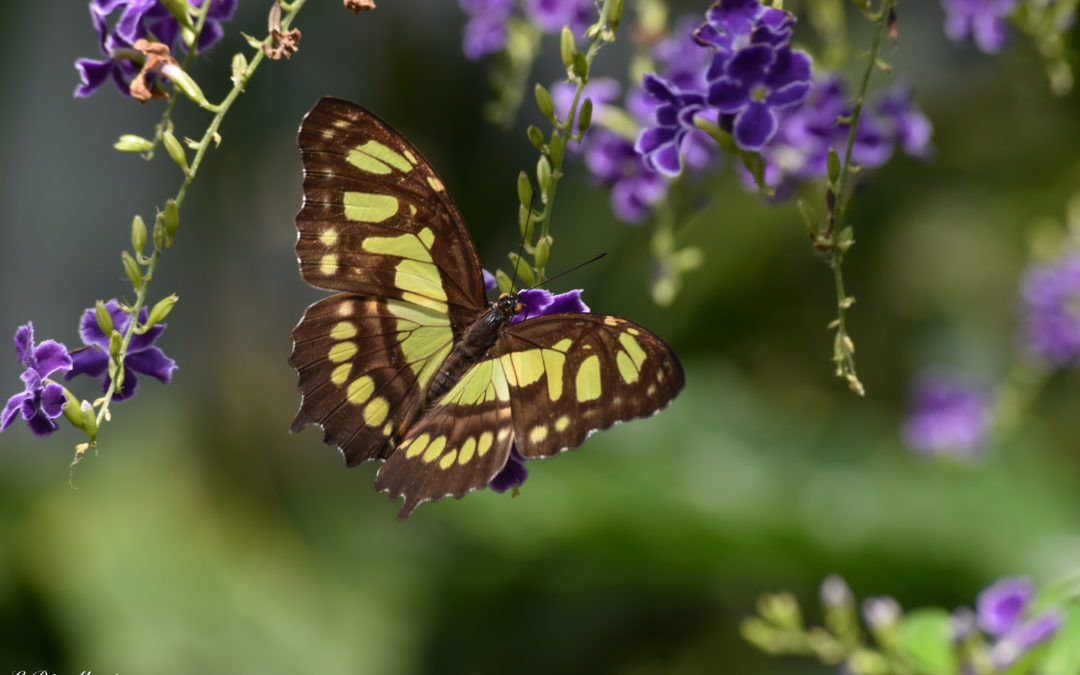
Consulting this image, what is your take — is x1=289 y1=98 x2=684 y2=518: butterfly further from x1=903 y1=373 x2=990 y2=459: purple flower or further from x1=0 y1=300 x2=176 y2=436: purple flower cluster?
x1=903 y1=373 x2=990 y2=459: purple flower

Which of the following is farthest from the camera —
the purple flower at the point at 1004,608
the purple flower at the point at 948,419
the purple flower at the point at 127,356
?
the purple flower at the point at 948,419

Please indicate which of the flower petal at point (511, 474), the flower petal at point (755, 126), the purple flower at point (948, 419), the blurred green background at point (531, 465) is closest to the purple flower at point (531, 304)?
the flower petal at point (511, 474)

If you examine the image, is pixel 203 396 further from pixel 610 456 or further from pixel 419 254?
pixel 419 254

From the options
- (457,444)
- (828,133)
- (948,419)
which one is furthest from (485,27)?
(948,419)

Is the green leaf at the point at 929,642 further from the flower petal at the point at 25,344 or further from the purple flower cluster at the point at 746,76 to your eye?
the flower petal at the point at 25,344

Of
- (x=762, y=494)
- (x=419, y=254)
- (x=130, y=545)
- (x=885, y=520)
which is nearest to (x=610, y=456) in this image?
(x=762, y=494)

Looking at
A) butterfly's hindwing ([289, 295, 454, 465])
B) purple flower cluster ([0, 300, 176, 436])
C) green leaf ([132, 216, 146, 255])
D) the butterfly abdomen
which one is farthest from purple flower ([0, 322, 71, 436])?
the butterfly abdomen
